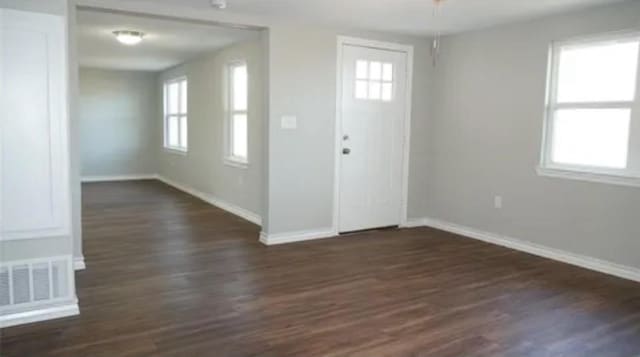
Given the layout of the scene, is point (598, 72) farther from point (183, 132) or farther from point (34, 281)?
point (183, 132)

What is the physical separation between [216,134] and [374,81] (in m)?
2.66

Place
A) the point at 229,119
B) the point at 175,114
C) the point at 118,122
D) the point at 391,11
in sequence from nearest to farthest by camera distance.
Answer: the point at 391,11, the point at 229,119, the point at 175,114, the point at 118,122

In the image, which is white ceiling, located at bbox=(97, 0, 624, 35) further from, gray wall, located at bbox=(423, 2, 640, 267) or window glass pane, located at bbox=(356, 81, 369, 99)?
window glass pane, located at bbox=(356, 81, 369, 99)

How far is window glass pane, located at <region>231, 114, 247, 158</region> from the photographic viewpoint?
6223 millimetres

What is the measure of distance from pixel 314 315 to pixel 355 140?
256 centimetres

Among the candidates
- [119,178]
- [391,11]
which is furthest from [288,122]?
[119,178]

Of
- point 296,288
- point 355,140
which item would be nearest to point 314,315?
point 296,288

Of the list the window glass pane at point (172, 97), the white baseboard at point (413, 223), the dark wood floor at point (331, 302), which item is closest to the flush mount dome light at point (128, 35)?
the dark wood floor at point (331, 302)

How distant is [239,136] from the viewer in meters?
6.37

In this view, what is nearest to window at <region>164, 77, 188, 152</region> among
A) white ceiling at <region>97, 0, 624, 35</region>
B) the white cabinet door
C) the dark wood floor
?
the dark wood floor

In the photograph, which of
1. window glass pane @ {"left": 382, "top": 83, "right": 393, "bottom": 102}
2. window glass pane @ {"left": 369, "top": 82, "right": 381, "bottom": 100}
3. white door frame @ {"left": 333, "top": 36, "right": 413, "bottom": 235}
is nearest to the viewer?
white door frame @ {"left": 333, "top": 36, "right": 413, "bottom": 235}

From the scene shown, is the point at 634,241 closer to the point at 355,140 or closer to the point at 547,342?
the point at 547,342

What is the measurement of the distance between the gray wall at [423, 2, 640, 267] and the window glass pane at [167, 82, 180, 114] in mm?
5074

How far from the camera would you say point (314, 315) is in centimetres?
299
